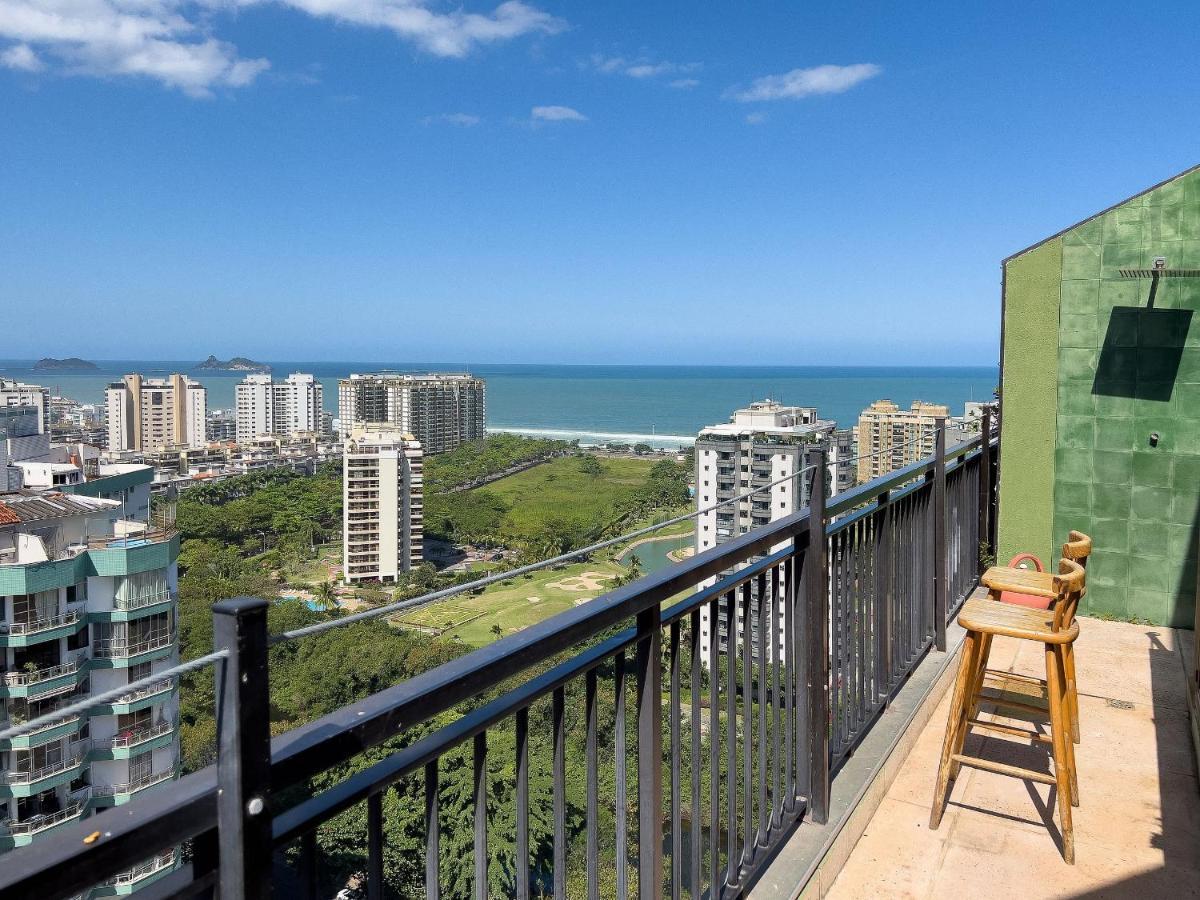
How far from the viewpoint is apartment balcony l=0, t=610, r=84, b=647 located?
12195 millimetres

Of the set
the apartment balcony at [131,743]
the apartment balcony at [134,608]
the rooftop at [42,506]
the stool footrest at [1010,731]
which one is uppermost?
the stool footrest at [1010,731]

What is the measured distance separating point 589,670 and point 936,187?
7893cm

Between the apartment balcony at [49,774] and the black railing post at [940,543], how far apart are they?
11541 mm

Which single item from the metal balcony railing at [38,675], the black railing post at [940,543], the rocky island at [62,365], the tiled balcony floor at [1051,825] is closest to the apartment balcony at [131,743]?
the metal balcony railing at [38,675]

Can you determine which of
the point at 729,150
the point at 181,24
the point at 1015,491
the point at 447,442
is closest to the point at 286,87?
the point at 181,24

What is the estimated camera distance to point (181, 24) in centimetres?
6600

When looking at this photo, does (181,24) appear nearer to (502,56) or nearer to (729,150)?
(502,56)

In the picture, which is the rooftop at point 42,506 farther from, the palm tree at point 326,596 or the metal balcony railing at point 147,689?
the palm tree at point 326,596

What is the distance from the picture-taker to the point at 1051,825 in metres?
2.21

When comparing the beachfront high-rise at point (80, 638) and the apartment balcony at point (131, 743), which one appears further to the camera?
the beachfront high-rise at point (80, 638)

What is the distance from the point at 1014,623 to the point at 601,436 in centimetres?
9531

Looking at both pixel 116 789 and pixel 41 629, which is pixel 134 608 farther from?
pixel 116 789

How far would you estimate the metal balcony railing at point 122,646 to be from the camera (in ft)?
42.0

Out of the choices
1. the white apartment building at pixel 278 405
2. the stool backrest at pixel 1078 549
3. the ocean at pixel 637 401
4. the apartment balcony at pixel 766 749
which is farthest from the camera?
the ocean at pixel 637 401
